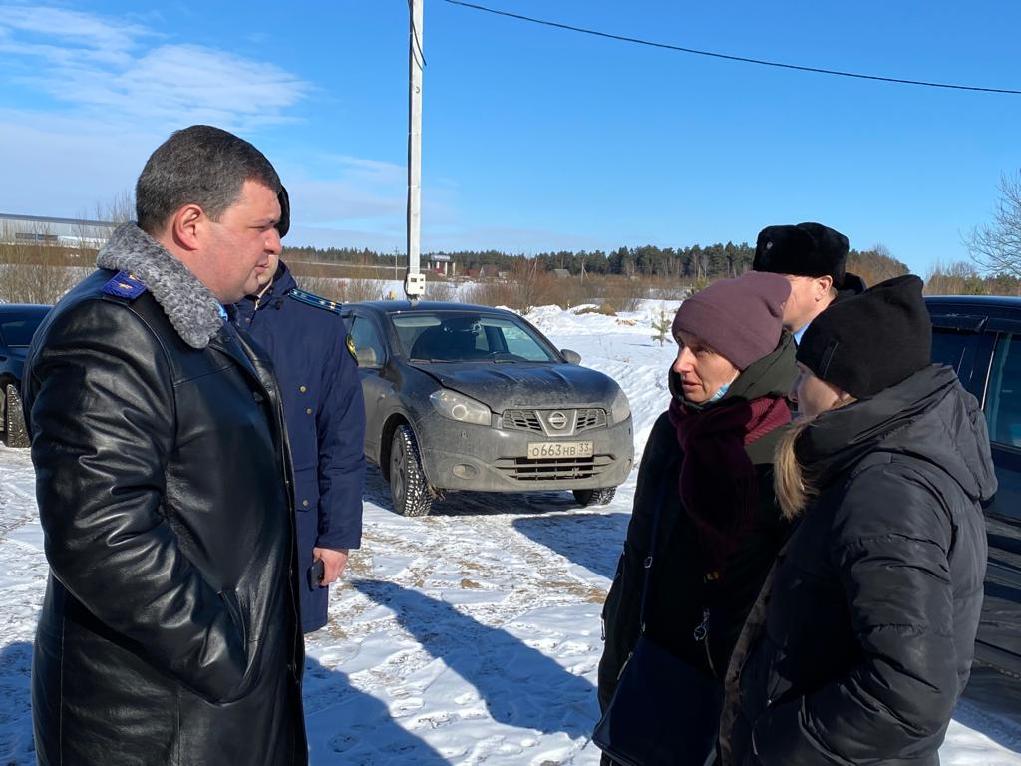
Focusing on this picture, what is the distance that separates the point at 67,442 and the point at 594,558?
194 inches

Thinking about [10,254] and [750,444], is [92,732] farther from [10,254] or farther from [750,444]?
[10,254]

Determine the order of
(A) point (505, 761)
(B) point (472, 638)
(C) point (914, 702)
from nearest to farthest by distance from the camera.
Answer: (C) point (914, 702) → (A) point (505, 761) → (B) point (472, 638)

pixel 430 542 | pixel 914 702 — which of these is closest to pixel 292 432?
pixel 914 702

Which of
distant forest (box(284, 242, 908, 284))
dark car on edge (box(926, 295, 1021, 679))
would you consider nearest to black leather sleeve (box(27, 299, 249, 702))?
dark car on edge (box(926, 295, 1021, 679))

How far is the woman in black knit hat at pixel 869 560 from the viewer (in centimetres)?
150

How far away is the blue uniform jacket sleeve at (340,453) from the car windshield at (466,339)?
415 cm

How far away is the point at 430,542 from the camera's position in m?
6.36

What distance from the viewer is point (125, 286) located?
162 cm

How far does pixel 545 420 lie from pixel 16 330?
684 centimetres

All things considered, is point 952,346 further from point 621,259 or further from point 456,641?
point 621,259

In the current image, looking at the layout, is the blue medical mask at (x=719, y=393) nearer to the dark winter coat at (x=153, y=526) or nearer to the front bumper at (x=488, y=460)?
the dark winter coat at (x=153, y=526)

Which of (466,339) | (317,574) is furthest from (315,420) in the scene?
(466,339)

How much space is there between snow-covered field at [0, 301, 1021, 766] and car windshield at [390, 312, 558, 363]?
4.29 ft

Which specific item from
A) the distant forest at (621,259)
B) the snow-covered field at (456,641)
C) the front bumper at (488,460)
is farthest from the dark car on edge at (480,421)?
the distant forest at (621,259)
